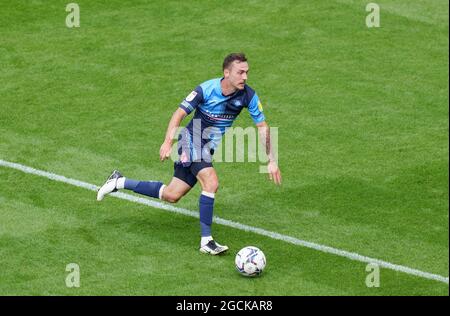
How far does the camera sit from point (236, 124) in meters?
18.0

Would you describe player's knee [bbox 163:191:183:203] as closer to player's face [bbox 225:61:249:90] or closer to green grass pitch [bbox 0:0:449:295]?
green grass pitch [bbox 0:0:449:295]

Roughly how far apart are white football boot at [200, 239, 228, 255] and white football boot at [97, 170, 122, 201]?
1726 millimetres

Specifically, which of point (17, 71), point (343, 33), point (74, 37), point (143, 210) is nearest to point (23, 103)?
point (17, 71)

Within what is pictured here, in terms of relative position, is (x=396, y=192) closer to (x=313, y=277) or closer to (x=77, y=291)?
(x=313, y=277)

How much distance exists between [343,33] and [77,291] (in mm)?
9760

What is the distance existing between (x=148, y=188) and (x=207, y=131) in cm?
107

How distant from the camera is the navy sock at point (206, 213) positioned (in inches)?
548

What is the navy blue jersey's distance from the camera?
1426cm

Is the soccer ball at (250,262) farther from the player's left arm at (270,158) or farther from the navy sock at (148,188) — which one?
the navy sock at (148,188)

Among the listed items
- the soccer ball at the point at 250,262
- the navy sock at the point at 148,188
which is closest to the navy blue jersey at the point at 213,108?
the navy sock at the point at 148,188

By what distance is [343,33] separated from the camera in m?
21.0

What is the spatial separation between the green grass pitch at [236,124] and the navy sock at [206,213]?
0.36 metres
